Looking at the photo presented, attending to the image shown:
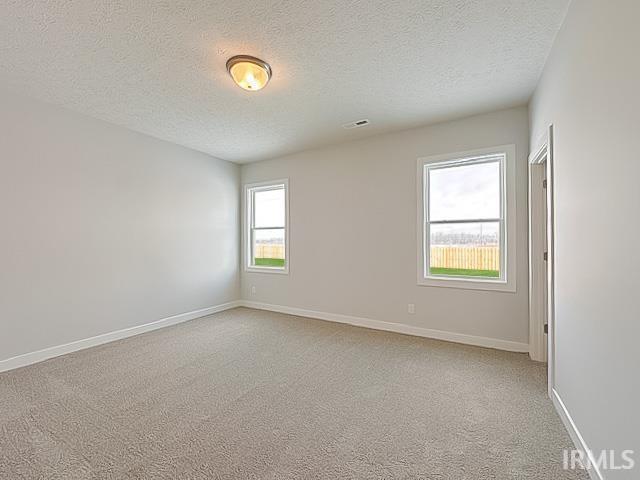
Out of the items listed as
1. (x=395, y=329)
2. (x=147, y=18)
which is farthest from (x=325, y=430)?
(x=147, y=18)

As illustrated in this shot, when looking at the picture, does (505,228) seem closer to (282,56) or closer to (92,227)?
(282,56)

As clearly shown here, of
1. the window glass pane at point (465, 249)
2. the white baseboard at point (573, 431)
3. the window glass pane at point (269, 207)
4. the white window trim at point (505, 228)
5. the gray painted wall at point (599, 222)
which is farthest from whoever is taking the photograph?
the window glass pane at point (269, 207)

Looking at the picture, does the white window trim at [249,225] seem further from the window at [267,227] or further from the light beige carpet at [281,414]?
the light beige carpet at [281,414]

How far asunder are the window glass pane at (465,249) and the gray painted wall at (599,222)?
1359 millimetres

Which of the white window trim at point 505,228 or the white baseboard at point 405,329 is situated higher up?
the white window trim at point 505,228

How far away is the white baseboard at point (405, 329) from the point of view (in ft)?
10.7

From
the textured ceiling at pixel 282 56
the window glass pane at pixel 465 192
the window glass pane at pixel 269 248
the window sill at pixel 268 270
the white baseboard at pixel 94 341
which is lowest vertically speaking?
the white baseboard at pixel 94 341

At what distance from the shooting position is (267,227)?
538 cm

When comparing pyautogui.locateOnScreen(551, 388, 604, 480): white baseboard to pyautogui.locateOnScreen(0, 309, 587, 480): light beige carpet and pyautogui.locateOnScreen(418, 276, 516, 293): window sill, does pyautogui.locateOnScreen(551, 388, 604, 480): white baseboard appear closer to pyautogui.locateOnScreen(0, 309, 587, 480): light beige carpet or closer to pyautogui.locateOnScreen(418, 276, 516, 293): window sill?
pyautogui.locateOnScreen(0, 309, 587, 480): light beige carpet

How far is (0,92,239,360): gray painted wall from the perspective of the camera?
9.52ft

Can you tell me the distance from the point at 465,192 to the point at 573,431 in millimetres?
2597

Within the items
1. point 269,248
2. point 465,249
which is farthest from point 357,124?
point 269,248

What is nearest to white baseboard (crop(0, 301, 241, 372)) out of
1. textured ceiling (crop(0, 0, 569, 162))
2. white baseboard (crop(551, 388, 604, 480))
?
textured ceiling (crop(0, 0, 569, 162))

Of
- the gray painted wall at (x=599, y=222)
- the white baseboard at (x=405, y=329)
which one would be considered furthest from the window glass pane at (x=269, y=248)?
the gray painted wall at (x=599, y=222)
